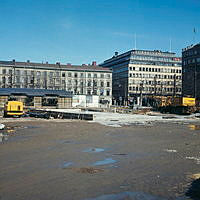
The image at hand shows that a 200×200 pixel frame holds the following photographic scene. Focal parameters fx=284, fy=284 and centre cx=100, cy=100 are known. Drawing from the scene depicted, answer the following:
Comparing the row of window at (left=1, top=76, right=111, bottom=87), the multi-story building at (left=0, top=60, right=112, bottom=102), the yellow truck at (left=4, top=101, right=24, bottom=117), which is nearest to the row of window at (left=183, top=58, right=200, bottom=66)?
the multi-story building at (left=0, top=60, right=112, bottom=102)

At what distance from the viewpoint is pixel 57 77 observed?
106562mm

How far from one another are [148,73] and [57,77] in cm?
4241

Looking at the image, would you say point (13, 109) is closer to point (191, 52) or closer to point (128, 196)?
point (128, 196)

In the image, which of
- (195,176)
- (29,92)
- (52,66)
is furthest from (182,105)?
(52,66)

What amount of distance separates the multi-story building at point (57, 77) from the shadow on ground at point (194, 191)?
300 feet

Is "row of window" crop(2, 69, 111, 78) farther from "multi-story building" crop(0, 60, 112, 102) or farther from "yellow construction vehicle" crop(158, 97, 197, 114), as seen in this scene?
"yellow construction vehicle" crop(158, 97, 197, 114)

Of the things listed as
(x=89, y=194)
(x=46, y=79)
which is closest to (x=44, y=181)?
(x=89, y=194)

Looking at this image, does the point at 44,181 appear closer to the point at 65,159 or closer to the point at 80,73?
the point at 65,159

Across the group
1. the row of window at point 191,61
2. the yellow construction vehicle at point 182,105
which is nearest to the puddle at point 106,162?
the yellow construction vehicle at point 182,105

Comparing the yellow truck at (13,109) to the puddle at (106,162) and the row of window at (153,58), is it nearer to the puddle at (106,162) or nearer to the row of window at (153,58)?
the puddle at (106,162)

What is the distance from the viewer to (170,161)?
12.4m

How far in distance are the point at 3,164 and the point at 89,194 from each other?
4.98 m

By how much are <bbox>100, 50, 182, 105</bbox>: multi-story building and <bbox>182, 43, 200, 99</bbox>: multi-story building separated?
1112 cm

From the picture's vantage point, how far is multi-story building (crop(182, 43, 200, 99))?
10575 centimetres
